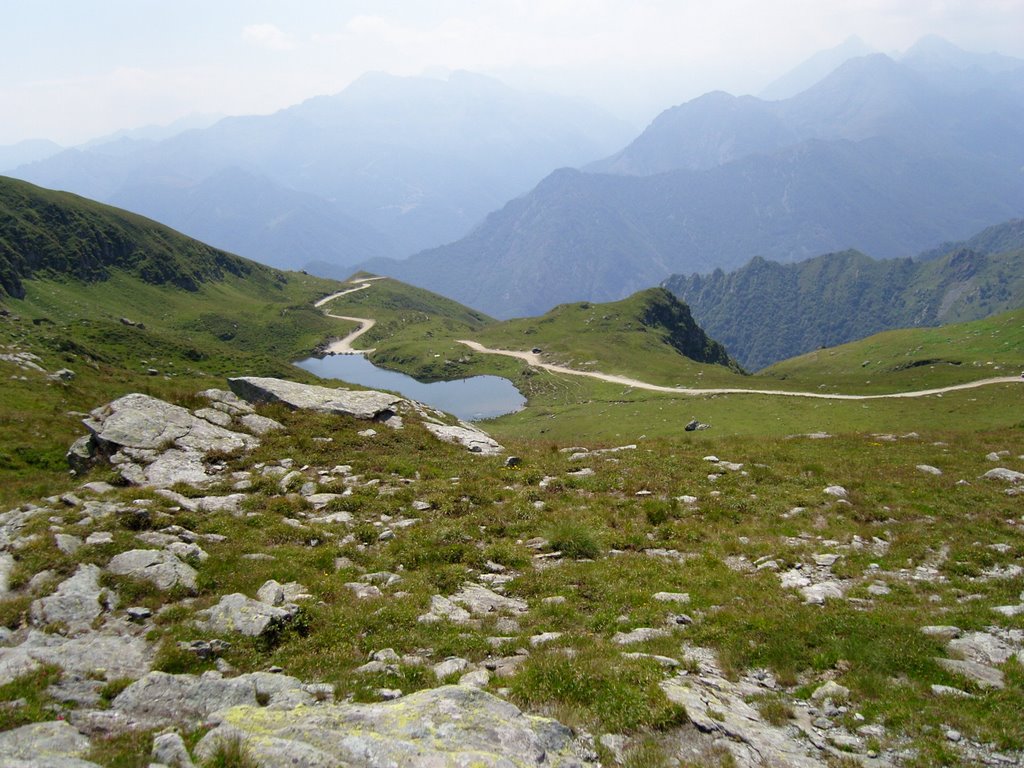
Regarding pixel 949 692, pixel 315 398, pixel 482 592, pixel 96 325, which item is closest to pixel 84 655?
pixel 482 592

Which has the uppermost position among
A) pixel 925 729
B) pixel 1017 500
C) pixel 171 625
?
pixel 1017 500

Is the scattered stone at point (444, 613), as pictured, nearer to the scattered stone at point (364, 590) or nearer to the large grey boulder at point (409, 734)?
the scattered stone at point (364, 590)

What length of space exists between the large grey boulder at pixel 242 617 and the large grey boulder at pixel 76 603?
2.26 m

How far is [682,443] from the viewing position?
32.1 metres

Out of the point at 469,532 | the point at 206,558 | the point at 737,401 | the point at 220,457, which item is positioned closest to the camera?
the point at 206,558

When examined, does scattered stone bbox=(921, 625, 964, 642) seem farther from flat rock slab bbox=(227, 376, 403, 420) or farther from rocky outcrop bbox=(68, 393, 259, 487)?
flat rock slab bbox=(227, 376, 403, 420)

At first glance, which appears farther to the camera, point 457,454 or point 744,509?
point 457,454

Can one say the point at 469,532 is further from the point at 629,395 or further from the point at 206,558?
the point at 629,395

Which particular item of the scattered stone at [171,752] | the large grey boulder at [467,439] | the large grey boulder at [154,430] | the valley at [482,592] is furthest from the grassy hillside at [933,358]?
the scattered stone at [171,752]

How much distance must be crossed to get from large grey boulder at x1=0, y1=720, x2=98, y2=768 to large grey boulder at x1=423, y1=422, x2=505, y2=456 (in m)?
21.2

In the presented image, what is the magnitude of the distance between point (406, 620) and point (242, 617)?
12.0 feet

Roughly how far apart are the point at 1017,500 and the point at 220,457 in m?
32.5

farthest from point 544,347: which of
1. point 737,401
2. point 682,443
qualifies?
point 682,443

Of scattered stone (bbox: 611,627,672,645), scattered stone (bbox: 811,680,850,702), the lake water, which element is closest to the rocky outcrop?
scattered stone (bbox: 611,627,672,645)
